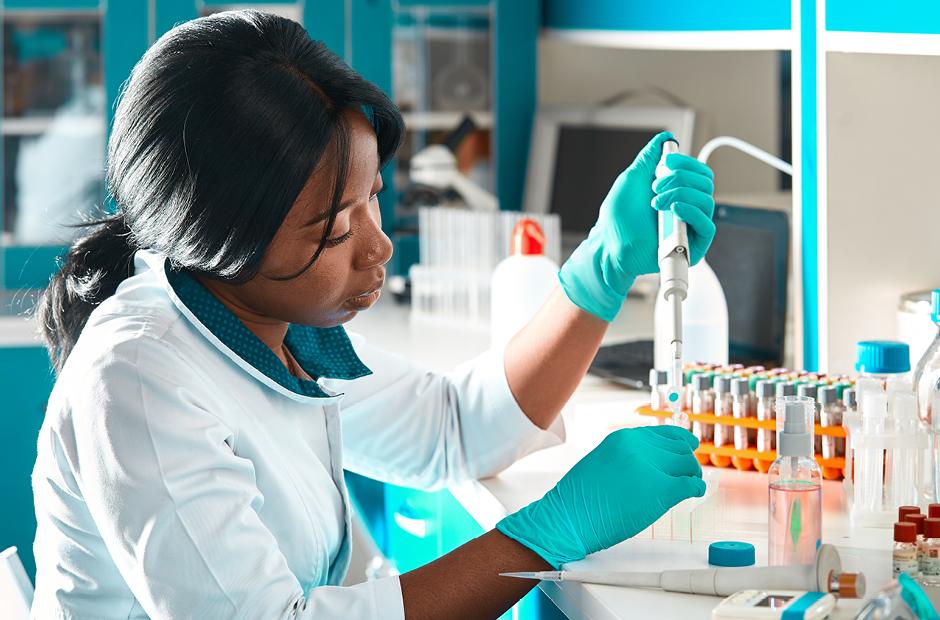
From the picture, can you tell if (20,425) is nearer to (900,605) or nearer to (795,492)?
(795,492)

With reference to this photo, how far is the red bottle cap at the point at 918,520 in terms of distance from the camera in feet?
3.50

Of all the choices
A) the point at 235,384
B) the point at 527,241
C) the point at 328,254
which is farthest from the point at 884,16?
the point at 235,384

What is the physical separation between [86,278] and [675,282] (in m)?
0.65

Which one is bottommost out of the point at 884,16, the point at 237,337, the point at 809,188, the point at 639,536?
the point at 639,536

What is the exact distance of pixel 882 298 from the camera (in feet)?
5.58

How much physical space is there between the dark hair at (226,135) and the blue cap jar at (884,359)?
597 mm

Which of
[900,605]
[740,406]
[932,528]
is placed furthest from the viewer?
[740,406]

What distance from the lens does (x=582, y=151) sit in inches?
111

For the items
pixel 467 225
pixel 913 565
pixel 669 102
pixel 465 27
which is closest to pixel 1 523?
pixel 467 225

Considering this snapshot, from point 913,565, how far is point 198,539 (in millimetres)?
612

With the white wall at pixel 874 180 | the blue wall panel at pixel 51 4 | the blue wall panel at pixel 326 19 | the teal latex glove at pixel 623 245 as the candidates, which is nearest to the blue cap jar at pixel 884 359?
the teal latex glove at pixel 623 245

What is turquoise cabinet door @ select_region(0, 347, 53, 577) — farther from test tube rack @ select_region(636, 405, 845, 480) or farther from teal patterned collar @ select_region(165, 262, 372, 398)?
test tube rack @ select_region(636, 405, 845, 480)

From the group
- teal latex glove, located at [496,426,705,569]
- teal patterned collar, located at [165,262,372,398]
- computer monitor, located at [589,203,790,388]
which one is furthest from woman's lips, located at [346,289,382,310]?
computer monitor, located at [589,203,790,388]

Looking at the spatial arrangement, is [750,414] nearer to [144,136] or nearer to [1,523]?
[144,136]
